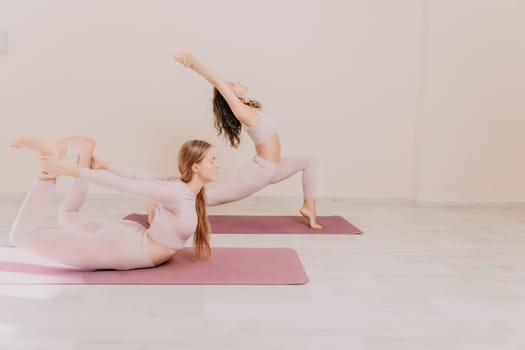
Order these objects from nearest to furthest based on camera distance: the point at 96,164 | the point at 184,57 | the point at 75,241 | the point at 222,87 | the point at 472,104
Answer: the point at 75,241, the point at 96,164, the point at 184,57, the point at 222,87, the point at 472,104

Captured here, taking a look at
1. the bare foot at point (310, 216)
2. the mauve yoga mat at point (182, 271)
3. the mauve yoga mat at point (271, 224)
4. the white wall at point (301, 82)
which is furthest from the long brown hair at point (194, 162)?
the white wall at point (301, 82)

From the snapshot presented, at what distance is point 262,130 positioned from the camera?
9.56 ft

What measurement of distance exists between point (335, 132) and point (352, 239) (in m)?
1.48

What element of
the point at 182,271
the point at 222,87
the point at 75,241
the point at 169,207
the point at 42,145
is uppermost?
→ the point at 222,87

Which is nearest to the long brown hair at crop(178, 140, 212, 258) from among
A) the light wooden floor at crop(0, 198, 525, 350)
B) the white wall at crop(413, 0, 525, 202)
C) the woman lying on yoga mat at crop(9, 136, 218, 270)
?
the woman lying on yoga mat at crop(9, 136, 218, 270)

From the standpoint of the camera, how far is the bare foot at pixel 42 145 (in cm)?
192

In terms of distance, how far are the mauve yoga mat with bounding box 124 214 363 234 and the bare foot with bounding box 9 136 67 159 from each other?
1076 mm

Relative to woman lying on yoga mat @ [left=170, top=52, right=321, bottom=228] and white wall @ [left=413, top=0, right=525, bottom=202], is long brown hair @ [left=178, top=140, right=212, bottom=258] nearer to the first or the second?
woman lying on yoga mat @ [left=170, top=52, right=321, bottom=228]

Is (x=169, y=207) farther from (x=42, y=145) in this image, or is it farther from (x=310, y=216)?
(x=310, y=216)

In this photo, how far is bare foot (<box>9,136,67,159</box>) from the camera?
6.31ft

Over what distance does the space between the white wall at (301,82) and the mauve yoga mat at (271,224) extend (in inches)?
29.8

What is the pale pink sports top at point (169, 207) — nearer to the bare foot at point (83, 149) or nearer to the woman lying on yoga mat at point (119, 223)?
the woman lying on yoga mat at point (119, 223)

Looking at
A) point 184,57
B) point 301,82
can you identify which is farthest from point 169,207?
point 301,82

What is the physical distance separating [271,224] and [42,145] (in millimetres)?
1544
